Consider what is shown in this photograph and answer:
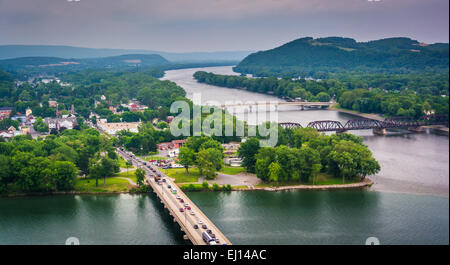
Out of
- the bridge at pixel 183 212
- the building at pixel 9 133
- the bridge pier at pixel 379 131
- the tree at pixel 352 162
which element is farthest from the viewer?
the building at pixel 9 133

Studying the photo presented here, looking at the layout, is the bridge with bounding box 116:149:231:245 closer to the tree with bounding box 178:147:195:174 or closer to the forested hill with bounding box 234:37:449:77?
the tree with bounding box 178:147:195:174

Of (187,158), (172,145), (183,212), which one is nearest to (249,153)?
(187,158)

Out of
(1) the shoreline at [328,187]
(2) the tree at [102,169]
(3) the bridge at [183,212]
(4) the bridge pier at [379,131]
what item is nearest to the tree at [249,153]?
(1) the shoreline at [328,187]

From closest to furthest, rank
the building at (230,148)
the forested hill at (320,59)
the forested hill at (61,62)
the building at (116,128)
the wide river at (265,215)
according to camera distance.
→ the wide river at (265,215), the building at (230,148), the building at (116,128), the forested hill at (320,59), the forested hill at (61,62)

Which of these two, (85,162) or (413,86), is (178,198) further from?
(413,86)

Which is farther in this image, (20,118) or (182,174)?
(20,118)

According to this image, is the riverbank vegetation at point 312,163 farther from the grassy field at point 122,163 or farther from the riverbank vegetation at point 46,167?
the riverbank vegetation at point 46,167

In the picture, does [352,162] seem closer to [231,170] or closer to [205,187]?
[231,170]
